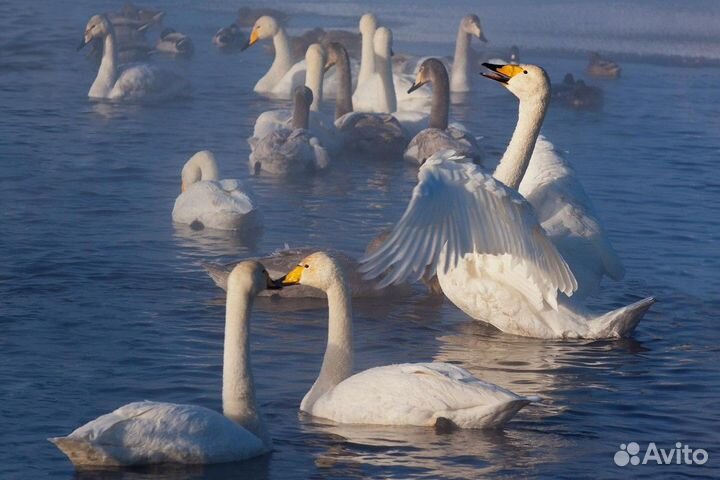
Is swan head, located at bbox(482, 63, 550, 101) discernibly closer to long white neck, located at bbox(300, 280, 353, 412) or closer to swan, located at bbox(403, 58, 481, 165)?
long white neck, located at bbox(300, 280, 353, 412)

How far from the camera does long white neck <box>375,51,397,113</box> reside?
18797mm

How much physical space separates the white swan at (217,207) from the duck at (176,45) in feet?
35.7

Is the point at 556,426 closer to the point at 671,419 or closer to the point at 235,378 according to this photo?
the point at 671,419

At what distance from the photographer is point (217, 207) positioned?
12.7m

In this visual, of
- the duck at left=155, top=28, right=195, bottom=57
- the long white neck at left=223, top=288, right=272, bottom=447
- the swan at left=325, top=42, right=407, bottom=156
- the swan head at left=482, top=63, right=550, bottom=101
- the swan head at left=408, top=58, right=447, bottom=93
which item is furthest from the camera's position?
the duck at left=155, top=28, right=195, bottom=57

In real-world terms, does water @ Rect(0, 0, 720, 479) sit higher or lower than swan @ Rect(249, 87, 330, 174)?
lower

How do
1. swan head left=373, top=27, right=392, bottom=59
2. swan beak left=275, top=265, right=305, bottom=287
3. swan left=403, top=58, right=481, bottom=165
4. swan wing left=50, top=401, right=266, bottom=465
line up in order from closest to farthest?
swan wing left=50, top=401, right=266, bottom=465
swan beak left=275, top=265, right=305, bottom=287
swan left=403, top=58, right=481, bottom=165
swan head left=373, top=27, right=392, bottom=59

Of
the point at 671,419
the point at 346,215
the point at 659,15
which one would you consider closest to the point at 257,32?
the point at 346,215

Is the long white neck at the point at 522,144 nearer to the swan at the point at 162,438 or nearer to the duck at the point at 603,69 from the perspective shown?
the swan at the point at 162,438

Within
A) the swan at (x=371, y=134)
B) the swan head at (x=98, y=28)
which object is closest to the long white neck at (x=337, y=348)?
the swan at (x=371, y=134)

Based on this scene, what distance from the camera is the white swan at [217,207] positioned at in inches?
498

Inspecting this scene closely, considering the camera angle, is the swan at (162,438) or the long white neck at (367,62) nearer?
the swan at (162,438)

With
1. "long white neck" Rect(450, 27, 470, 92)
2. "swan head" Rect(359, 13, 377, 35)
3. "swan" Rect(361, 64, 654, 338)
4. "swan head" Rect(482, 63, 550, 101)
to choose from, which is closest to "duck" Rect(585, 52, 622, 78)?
"long white neck" Rect(450, 27, 470, 92)

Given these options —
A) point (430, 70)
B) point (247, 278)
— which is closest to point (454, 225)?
point (247, 278)
